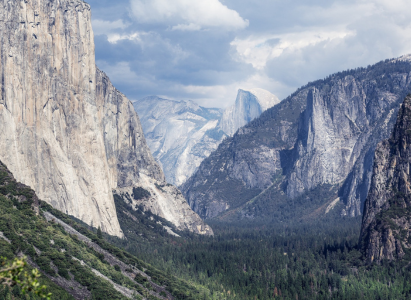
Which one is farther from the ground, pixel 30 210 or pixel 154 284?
pixel 30 210

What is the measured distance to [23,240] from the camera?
4326 inches

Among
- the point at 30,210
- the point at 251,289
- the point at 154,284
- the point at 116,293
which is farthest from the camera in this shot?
the point at 251,289

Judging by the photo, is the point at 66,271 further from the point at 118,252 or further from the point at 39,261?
the point at 118,252

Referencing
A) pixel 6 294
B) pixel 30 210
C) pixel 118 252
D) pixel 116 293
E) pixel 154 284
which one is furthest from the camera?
pixel 118 252

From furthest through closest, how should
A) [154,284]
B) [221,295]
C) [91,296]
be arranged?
[221,295] < [154,284] < [91,296]

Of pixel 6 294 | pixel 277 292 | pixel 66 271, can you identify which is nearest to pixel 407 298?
pixel 277 292

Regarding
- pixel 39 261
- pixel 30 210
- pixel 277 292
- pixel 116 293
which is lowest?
pixel 277 292

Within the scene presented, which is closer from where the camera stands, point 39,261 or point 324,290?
point 39,261

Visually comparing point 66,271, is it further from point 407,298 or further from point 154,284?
point 407,298

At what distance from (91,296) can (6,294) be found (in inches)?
1195

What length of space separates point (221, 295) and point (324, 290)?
41.9 meters

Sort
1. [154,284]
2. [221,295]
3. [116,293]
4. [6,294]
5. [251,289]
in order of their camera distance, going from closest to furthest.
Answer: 1. [6,294]
2. [116,293]
3. [154,284]
4. [221,295]
5. [251,289]

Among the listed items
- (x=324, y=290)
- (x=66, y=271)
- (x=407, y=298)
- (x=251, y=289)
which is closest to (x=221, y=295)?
(x=251, y=289)

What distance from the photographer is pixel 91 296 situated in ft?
353
